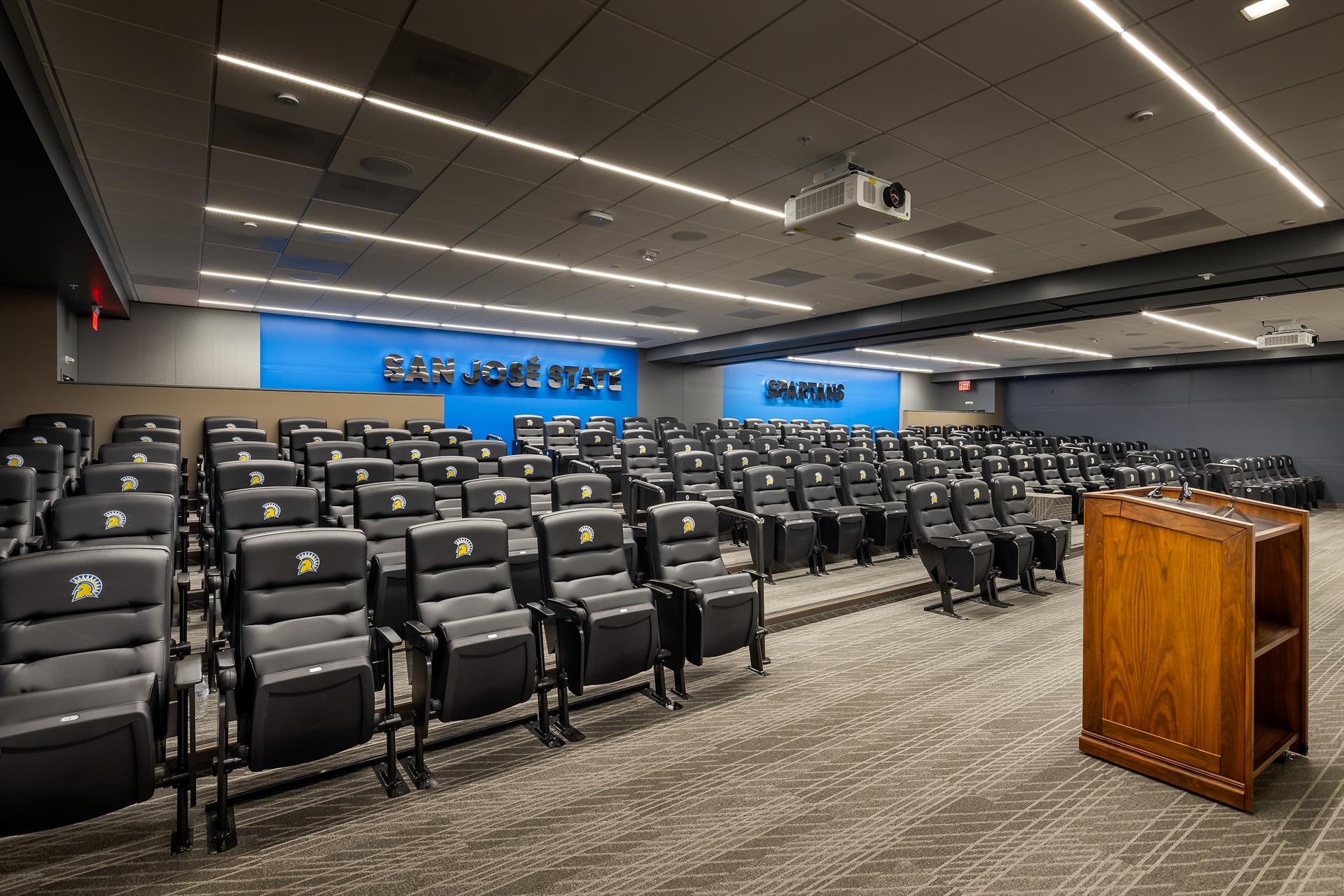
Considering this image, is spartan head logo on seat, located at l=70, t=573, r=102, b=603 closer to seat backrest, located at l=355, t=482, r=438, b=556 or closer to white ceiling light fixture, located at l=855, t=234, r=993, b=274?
seat backrest, located at l=355, t=482, r=438, b=556

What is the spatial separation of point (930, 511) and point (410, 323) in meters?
10.4

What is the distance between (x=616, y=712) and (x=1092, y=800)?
6.89 feet

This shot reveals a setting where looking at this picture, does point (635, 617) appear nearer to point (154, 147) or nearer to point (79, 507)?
point (79, 507)

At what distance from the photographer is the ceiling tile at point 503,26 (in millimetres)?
3312

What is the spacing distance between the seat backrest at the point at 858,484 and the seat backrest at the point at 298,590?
206 inches

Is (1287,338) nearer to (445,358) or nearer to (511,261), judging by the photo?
(511,261)

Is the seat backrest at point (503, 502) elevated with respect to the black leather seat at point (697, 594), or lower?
elevated

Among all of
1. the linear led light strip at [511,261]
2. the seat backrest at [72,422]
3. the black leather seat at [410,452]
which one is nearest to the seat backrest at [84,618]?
the black leather seat at [410,452]

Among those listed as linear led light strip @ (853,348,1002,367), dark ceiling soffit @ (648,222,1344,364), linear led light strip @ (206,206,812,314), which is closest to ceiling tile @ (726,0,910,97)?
linear led light strip @ (206,206,812,314)

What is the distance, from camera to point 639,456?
8648mm

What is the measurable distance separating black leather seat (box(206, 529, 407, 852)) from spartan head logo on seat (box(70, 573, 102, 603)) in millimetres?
452

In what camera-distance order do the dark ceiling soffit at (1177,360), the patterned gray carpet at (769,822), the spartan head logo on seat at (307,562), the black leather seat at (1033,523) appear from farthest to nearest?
1. the dark ceiling soffit at (1177,360)
2. the black leather seat at (1033,523)
3. the spartan head logo on seat at (307,562)
4. the patterned gray carpet at (769,822)

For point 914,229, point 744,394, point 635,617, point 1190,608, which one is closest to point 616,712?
point 635,617

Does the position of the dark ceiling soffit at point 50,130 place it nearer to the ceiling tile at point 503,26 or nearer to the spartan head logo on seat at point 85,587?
the ceiling tile at point 503,26
